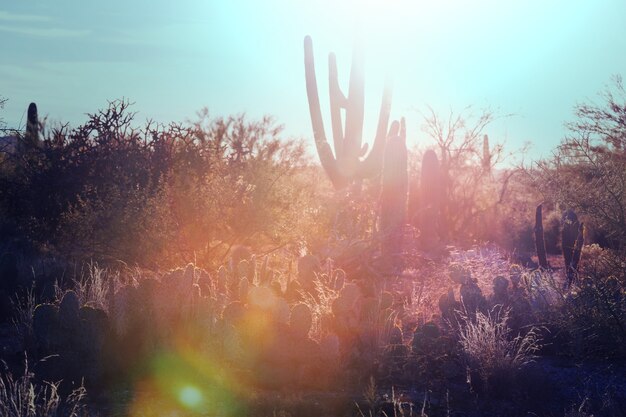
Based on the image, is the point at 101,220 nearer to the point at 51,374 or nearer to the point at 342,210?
the point at 51,374

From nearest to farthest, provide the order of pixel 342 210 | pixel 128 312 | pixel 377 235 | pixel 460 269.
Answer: pixel 128 312, pixel 460 269, pixel 377 235, pixel 342 210

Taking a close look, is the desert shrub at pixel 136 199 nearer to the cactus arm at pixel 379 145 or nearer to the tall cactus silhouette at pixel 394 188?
the tall cactus silhouette at pixel 394 188

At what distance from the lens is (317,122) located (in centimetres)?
2517

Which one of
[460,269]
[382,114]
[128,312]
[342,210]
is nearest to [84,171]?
[128,312]

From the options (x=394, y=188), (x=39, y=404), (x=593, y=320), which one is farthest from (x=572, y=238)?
(x=39, y=404)

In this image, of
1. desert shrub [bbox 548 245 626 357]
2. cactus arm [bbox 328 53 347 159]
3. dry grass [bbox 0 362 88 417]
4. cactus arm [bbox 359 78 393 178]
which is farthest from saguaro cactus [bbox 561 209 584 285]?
cactus arm [bbox 328 53 347 159]

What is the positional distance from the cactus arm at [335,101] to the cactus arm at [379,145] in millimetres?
1026

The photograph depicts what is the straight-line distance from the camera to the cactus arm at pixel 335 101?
24438 mm

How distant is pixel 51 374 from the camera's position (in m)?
6.70

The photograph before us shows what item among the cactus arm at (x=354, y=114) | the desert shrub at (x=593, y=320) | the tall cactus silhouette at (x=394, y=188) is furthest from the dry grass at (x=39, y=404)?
the cactus arm at (x=354, y=114)

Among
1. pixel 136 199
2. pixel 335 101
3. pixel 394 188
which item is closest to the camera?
pixel 136 199

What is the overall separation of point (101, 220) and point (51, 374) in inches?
219

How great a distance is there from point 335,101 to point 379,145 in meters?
2.16

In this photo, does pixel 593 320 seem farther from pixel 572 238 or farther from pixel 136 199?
pixel 136 199
